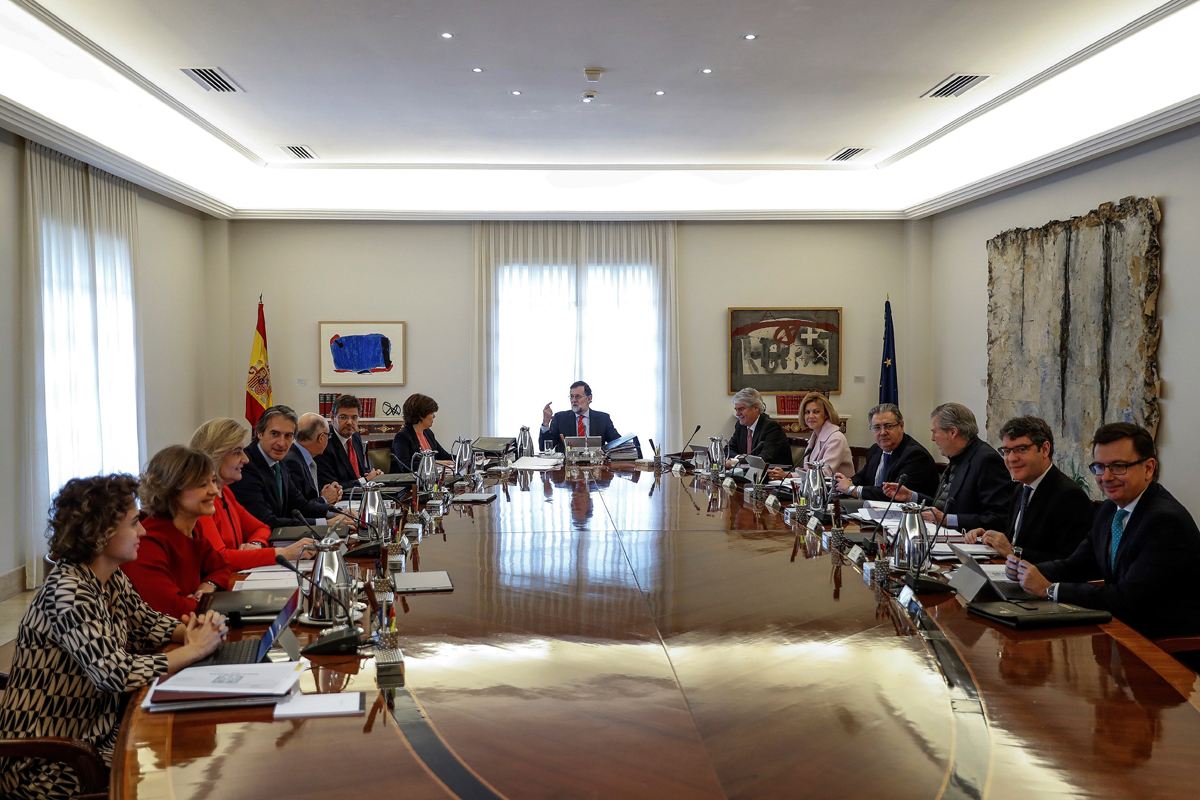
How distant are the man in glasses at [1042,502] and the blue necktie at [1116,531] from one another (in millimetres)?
496

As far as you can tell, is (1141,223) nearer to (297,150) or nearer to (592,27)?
(592,27)

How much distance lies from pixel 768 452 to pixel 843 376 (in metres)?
3.29

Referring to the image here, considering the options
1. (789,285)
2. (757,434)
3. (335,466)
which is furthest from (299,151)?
(789,285)

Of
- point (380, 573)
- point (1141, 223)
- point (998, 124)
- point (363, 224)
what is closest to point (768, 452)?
point (1141, 223)

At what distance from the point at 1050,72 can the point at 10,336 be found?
23.4ft

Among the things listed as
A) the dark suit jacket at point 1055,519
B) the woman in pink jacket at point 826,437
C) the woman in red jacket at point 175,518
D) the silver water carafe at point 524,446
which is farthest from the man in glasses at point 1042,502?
the silver water carafe at point 524,446

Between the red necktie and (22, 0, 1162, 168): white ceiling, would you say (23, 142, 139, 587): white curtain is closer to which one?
(22, 0, 1162, 168): white ceiling

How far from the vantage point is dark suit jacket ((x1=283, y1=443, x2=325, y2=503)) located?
4838 mm

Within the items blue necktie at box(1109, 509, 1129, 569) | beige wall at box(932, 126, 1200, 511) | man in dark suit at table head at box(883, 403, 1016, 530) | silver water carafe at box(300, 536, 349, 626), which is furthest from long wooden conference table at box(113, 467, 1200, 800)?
beige wall at box(932, 126, 1200, 511)

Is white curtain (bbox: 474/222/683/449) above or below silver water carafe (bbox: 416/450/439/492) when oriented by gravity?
above

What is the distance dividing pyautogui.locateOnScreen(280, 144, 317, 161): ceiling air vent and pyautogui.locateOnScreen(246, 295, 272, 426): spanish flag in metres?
1.55

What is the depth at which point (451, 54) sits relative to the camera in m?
5.50

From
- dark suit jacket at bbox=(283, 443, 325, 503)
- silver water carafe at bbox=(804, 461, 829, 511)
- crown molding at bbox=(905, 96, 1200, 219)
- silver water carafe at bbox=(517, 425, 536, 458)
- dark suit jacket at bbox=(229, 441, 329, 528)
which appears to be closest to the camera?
silver water carafe at bbox=(804, 461, 829, 511)

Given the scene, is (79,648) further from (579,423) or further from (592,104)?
(579,423)
